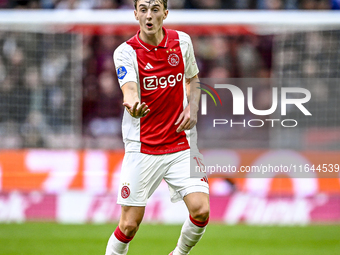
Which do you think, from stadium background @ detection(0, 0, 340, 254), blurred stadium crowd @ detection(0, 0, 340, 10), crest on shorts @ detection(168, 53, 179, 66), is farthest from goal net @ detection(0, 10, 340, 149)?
crest on shorts @ detection(168, 53, 179, 66)

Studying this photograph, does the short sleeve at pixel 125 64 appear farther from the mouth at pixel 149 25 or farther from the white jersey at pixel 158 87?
the mouth at pixel 149 25

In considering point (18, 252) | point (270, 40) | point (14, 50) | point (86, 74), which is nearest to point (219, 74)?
point (270, 40)

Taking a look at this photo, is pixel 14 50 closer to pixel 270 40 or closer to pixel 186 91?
pixel 270 40

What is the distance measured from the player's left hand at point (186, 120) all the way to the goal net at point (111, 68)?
A: 3.75 meters

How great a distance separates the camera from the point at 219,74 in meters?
9.43

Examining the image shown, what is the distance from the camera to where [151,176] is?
4410 mm

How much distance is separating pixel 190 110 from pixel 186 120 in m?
0.11

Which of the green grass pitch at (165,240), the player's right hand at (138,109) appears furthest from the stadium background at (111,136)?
the player's right hand at (138,109)

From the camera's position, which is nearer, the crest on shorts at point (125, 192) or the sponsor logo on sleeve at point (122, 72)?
the sponsor logo on sleeve at point (122, 72)

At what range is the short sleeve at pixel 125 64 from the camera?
421cm

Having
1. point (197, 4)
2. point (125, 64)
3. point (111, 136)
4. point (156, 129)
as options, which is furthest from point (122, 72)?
point (197, 4)

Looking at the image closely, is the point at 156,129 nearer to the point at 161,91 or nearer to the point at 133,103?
the point at 161,91

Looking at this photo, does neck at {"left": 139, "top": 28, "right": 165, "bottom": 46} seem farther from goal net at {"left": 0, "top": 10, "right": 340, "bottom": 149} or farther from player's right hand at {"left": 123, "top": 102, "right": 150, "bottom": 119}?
goal net at {"left": 0, "top": 10, "right": 340, "bottom": 149}

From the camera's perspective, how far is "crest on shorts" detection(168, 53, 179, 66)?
438 centimetres
